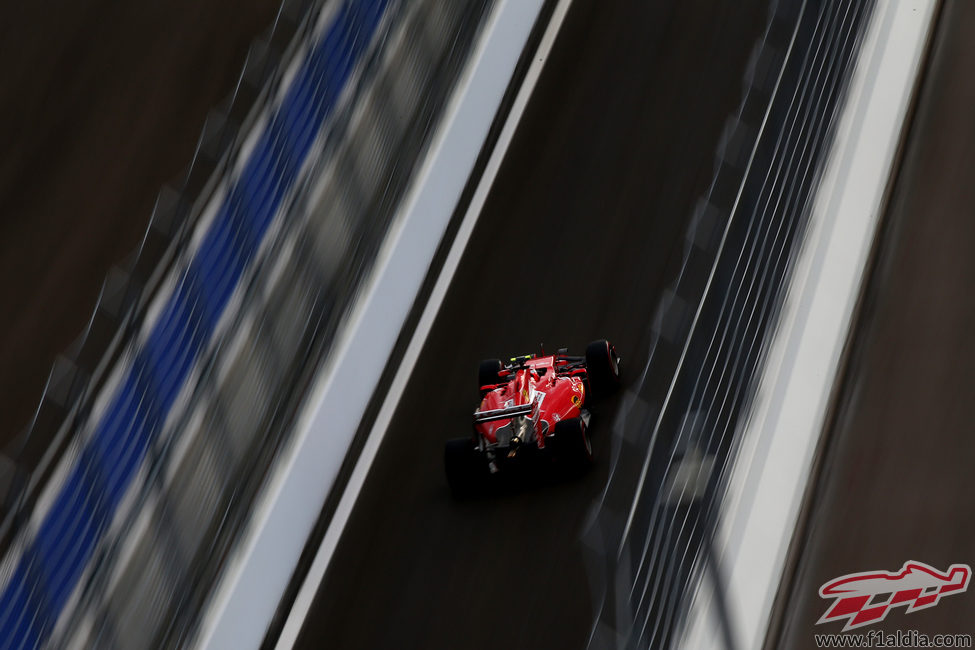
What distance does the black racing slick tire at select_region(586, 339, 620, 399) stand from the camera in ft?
18.7

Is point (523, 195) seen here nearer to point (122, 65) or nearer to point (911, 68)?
point (911, 68)

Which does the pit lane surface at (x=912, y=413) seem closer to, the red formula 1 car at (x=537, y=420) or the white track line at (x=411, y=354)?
the red formula 1 car at (x=537, y=420)

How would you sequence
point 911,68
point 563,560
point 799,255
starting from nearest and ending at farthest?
point 563,560, point 799,255, point 911,68

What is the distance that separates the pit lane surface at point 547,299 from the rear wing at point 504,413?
1.29 feet

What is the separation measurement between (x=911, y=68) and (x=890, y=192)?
3.84ft

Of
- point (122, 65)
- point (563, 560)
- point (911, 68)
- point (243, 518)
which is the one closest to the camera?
point (563, 560)

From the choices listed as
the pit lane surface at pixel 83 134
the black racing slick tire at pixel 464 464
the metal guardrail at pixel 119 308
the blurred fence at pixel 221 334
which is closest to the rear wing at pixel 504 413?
the black racing slick tire at pixel 464 464

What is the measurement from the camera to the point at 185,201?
21.2 ft

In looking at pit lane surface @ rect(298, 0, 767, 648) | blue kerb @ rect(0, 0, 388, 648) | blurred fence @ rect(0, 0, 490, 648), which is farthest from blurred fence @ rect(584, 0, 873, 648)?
blue kerb @ rect(0, 0, 388, 648)


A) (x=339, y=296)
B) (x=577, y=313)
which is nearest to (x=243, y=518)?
(x=339, y=296)

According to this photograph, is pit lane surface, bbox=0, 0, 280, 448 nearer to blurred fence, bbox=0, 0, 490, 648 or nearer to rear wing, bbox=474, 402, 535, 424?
blurred fence, bbox=0, 0, 490, 648

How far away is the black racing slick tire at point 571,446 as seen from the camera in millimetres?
5262

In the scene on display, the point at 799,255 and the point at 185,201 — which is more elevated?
the point at 799,255

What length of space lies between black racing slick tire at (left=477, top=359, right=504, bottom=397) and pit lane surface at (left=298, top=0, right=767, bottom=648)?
33 centimetres
